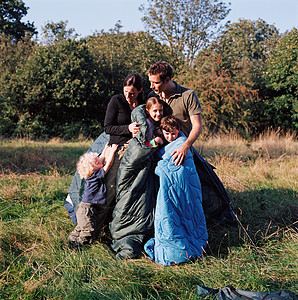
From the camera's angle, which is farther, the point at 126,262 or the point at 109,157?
the point at 109,157

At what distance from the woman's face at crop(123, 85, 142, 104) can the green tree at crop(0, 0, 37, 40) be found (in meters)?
25.7

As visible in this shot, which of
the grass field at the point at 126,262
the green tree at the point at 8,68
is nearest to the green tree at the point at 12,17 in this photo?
the green tree at the point at 8,68

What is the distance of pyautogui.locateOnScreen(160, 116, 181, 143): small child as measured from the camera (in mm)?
3521

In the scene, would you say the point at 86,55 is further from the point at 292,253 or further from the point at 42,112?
the point at 292,253

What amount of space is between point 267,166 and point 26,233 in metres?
5.55

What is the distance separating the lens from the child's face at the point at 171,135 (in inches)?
140

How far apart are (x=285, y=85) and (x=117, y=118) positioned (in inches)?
521

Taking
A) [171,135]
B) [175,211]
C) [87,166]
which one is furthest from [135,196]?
[171,135]

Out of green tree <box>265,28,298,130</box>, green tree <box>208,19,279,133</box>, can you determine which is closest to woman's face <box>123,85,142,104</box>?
green tree <box>208,19,279,133</box>

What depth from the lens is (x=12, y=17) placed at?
26969 mm

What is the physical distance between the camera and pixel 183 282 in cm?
282

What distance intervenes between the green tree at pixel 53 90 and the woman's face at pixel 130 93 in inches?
458

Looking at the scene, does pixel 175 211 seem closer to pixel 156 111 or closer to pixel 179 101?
pixel 156 111

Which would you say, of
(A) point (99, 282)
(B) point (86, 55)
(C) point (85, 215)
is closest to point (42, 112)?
(B) point (86, 55)
